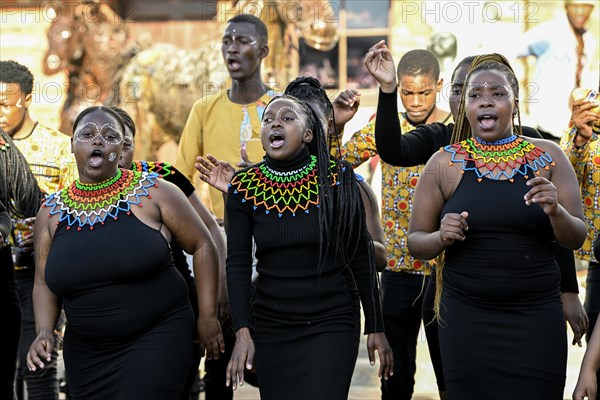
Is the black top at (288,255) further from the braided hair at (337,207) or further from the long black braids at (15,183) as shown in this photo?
the long black braids at (15,183)

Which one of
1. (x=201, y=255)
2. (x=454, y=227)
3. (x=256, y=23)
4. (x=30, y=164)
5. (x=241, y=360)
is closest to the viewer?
(x=454, y=227)

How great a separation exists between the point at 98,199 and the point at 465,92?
1.55 metres

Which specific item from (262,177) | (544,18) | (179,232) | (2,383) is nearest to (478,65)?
(262,177)

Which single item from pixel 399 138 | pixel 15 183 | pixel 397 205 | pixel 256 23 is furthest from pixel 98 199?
pixel 256 23

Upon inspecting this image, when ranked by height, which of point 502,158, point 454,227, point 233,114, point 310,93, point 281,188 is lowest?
point 454,227

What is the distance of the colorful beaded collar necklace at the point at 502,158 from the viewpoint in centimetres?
407

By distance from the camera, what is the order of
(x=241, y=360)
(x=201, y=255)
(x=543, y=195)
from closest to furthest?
(x=543, y=195)
(x=241, y=360)
(x=201, y=255)

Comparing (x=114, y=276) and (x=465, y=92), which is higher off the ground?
(x=465, y=92)

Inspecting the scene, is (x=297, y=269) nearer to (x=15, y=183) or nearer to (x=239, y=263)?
(x=239, y=263)

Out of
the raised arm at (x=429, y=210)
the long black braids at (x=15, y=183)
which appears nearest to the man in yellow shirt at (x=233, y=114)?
the long black braids at (x=15, y=183)

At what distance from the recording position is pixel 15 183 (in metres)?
5.31

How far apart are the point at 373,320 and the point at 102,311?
42.6 inches

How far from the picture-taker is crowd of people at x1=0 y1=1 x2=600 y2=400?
4.02 metres

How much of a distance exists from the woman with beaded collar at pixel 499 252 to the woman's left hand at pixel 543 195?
86mm
